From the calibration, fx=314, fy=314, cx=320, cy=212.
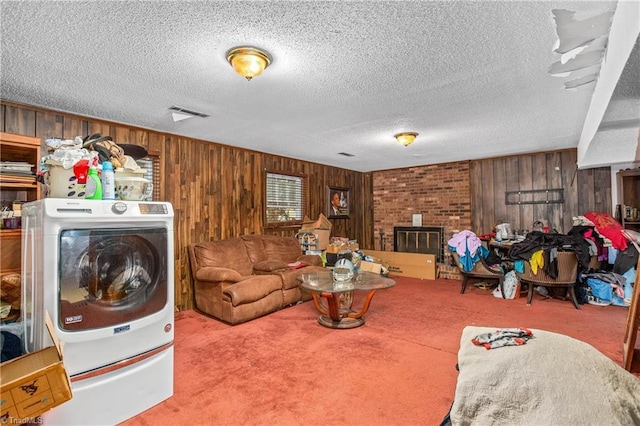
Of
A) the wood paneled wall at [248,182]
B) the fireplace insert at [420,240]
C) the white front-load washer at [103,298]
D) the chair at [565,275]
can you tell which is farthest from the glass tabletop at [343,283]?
the fireplace insert at [420,240]

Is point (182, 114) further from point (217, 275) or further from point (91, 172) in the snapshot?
point (217, 275)

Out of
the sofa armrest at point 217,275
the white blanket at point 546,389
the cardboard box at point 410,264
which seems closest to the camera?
the white blanket at point 546,389

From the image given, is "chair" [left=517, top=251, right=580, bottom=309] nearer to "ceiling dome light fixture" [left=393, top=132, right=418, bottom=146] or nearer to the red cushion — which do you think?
the red cushion

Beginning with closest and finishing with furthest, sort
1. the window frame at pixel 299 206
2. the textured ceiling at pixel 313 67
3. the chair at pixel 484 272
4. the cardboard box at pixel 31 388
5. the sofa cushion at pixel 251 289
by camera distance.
A: the cardboard box at pixel 31 388 → the textured ceiling at pixel 313 67 → the sofa cushion at pixel 251 289 → the chair at pixel 484 272 → the window frame at pixel 299 206

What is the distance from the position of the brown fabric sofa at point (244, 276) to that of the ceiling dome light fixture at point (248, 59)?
227 centimetres

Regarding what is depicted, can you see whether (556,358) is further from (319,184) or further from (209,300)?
(319,184)

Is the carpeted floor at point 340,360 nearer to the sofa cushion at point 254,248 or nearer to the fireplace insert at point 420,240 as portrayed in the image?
the sofa cushion at point 254,248

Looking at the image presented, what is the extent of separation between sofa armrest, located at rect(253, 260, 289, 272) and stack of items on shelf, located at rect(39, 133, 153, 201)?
7.46 feet

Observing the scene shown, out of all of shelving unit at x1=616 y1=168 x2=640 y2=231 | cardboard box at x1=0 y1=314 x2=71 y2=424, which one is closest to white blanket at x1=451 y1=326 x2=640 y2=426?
cardboard box at x1=0 y1=314 x2=71 y2=424

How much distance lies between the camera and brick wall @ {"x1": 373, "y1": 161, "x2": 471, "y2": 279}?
6.05m

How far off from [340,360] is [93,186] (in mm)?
2165

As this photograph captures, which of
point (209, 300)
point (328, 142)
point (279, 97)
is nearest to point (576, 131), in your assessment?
point (328, 142)

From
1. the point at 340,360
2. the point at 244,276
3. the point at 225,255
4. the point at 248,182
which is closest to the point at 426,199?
the point at 248,182

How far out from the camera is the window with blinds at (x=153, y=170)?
375cm
